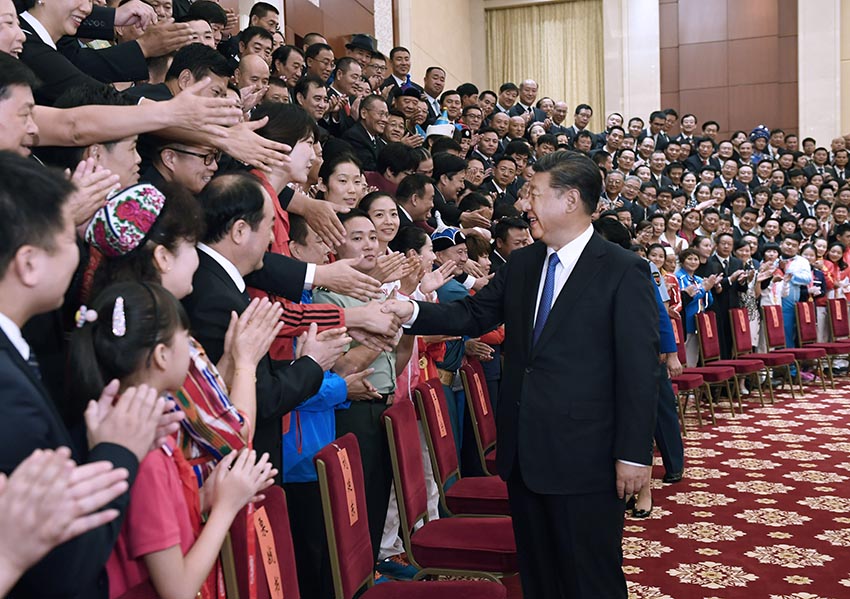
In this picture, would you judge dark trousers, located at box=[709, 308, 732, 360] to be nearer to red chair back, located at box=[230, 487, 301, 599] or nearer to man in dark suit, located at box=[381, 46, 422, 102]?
man in dark suit, located at box=[381, 46, 422, 102]

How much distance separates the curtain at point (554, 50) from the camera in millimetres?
13656

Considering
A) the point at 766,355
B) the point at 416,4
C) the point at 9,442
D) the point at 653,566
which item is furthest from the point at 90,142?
the point at 416,4

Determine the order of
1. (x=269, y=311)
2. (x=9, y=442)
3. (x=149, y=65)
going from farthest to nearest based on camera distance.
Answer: (x=149, y=65)
(x=269, y=311)
(x=9, y=442)

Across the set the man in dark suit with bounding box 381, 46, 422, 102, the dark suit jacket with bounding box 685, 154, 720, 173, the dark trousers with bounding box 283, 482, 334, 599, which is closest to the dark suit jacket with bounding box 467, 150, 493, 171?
the man in dark suit with bounding box 381, 46, 422, 102

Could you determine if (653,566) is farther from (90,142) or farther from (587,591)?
(90,142)

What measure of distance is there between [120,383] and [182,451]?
271mm

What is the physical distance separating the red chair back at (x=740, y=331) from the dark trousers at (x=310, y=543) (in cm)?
546

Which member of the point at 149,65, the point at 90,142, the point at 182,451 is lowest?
the point at 182,451

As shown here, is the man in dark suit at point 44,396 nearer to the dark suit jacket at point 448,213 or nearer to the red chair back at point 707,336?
the dark suit jacket at point 448,213

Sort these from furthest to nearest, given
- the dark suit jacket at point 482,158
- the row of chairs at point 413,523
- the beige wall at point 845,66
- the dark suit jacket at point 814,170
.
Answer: the beige wall at point 845,66 → the dark suit jacket at point 814,170 → the dark suit jacket at point 482,158 → the row of chairs at point 413,523

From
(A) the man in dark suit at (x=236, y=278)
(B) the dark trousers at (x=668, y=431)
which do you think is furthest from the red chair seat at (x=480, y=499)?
(B) the dark trousers at (x=668, y=431)

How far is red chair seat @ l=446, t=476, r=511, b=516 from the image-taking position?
2867 mm

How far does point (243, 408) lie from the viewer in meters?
1.59

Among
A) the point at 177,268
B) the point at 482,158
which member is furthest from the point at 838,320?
the point at 177,268
